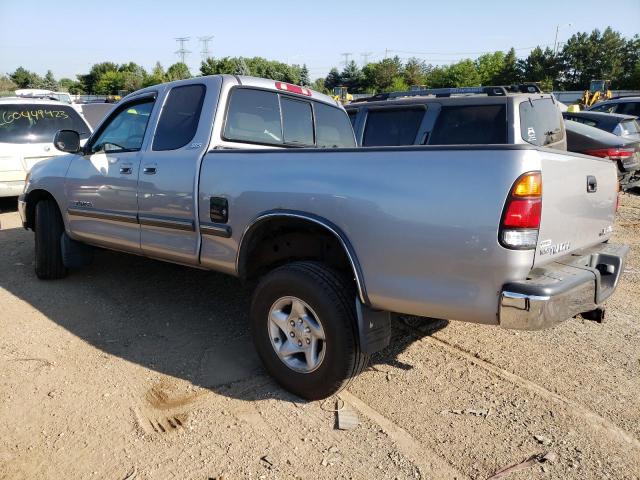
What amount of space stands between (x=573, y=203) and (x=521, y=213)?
648 millimetres

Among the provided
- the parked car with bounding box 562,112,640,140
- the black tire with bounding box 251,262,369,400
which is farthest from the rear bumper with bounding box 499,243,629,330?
the parked car with bounding box 562,112,640,140

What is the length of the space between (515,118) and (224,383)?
180 inches

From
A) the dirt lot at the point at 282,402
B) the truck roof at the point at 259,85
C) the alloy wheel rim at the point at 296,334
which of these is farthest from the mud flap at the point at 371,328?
the truck roof at the point at 259,85

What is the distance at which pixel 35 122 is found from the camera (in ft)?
27.3

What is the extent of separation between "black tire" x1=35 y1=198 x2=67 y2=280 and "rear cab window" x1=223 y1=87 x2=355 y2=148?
2.48 m

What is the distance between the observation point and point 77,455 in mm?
2492

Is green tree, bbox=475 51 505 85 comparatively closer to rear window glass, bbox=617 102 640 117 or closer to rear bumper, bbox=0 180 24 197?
rear window glass, bbox=617 102 640 117

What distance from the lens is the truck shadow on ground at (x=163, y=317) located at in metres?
3.39

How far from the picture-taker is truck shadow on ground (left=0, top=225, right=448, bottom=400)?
339 cm

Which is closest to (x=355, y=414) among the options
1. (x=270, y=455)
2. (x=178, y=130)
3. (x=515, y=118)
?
(x=270, y=455)

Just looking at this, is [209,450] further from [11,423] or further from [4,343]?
[4,343]

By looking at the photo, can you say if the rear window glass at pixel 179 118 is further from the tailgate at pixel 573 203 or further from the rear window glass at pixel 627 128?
the rear window glass at pixel 627 128

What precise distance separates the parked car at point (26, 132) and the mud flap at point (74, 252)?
376cm

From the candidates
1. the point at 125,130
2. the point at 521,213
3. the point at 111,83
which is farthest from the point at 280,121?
the point at 111,83
